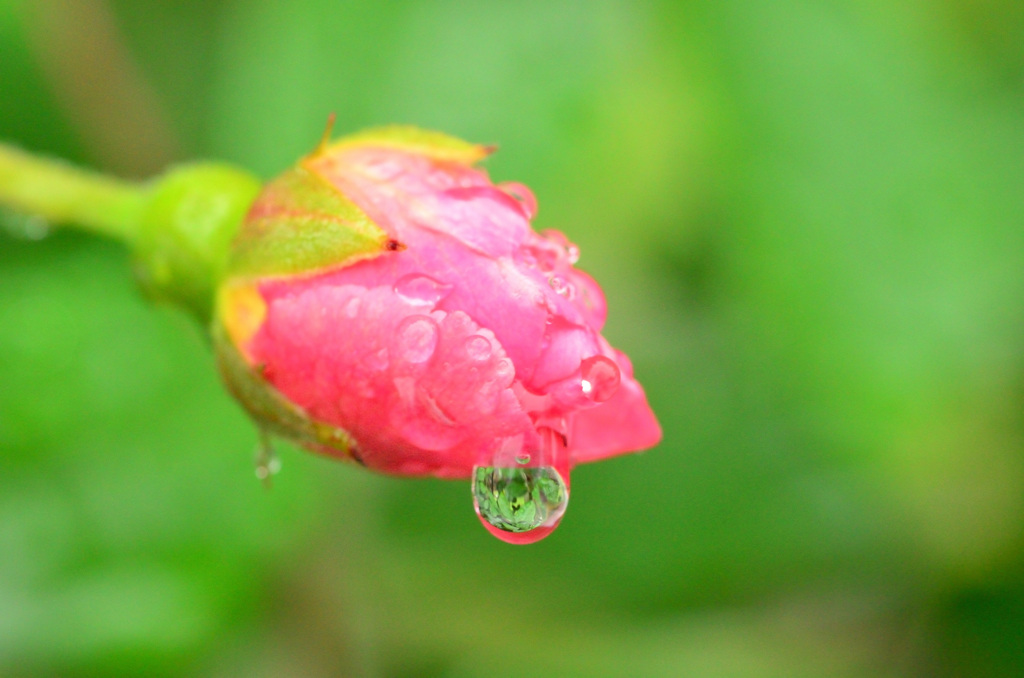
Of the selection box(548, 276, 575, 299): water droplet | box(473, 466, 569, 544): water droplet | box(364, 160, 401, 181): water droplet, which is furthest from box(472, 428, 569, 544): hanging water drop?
box(364, 160, 401, 181): water droplet

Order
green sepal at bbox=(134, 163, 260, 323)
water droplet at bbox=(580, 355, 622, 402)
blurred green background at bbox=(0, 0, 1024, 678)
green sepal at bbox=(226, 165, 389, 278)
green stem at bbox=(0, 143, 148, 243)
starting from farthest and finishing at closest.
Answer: blurred green background at bbox=(0, 0, 1024, 678) → green stem at bbox=(0, 143, 148, 243) → green sepal at bbox=(134, 163, 260, 323) → green sepal at bbox=(226, 165, 389, 278) → water droplet at bbox=(580, 355, 622, 402)

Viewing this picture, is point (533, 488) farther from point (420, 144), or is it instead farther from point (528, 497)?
point (420, 144)

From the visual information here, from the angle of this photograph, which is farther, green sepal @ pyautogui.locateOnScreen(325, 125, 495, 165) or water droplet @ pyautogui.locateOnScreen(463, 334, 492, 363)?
green sepal @ pyautogui.locateOnScreen(325, 125, 495, 165)

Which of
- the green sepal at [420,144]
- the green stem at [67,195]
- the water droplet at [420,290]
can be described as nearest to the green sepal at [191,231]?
the green stem at [67,195]

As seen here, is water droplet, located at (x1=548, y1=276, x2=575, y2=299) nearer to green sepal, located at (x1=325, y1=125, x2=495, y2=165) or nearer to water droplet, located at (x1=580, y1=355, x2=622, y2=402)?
water droplet, located at (x1=580, y1=355, x2=622, y2=402)

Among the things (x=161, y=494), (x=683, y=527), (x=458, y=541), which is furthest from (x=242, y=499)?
(x=683, y=527)

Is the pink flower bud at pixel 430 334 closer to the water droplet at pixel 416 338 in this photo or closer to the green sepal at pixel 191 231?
the water droplet at pixel 416 338

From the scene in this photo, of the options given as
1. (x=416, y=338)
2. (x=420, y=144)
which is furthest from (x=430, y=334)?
(x=420, y=144)

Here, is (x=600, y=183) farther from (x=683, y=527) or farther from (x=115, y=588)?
(x=115, y=588)
